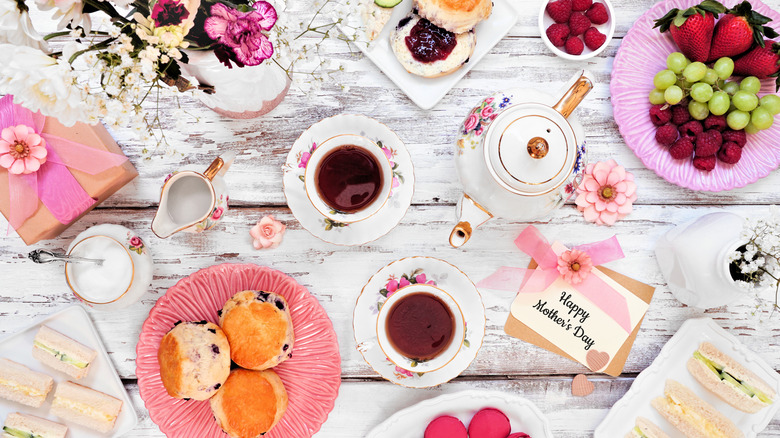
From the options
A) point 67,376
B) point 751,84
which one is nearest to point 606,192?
point 751,84

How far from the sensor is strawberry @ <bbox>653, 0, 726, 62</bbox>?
1.13 m

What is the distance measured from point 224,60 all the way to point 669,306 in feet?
3.80

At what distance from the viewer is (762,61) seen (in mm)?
1131

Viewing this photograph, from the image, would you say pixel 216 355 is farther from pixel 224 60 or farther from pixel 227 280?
pixel 224 60

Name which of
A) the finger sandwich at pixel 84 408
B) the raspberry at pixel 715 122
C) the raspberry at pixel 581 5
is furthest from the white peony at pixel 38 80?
the raspberry at pixel 715 122

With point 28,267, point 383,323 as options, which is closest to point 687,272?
point 383,323

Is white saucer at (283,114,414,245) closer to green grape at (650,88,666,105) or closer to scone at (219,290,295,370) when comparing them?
scone at (219,290,295,370)

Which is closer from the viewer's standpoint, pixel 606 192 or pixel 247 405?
pixel 247 405

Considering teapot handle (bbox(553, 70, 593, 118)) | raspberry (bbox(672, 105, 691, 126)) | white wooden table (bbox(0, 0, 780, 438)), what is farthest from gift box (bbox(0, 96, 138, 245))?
raspberry (bbox(672, 105, 691, 126))

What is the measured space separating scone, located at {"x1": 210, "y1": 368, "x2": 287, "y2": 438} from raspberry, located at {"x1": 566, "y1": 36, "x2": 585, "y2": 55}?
102 centimetres

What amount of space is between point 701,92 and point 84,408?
1.56 m

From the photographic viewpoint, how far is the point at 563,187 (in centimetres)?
96

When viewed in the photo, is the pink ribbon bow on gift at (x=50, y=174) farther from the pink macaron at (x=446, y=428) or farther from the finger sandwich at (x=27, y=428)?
the pink macaron at (x=446, y=428)

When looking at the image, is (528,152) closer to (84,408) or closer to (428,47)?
(428,47)
